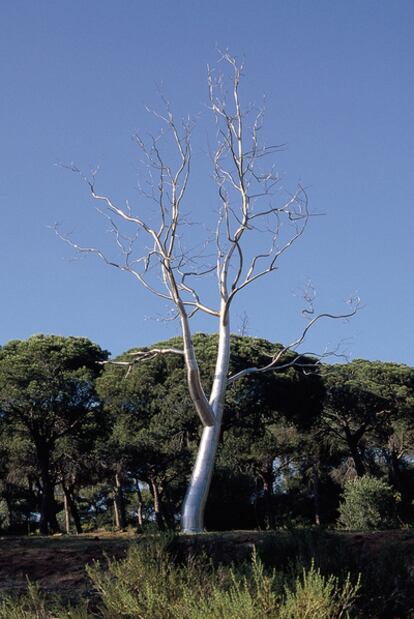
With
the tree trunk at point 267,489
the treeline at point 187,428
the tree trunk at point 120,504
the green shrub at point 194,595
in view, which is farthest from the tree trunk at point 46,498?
the green shrub at point 194,595

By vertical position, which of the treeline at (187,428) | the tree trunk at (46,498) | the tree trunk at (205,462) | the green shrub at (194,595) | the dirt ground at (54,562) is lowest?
the green shrub at (194,595)

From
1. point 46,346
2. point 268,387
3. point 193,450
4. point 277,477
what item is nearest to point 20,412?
point 46,346

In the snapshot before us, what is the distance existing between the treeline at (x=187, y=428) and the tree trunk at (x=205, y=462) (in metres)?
14.8

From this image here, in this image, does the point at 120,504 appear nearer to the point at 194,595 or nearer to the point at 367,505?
the point at 367,505

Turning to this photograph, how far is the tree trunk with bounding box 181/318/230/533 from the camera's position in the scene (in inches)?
521

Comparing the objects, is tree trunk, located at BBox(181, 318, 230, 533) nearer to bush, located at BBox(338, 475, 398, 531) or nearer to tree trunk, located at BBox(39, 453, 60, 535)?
bush, located at BBox(338, 475, 398, 531)

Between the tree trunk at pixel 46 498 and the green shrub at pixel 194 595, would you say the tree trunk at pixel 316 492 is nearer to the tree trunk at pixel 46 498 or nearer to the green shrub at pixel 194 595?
the tree trunk at pixel 46 498

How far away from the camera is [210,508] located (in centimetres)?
3247

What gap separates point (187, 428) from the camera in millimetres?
33094

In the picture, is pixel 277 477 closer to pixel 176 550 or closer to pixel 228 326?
pixel 228 326

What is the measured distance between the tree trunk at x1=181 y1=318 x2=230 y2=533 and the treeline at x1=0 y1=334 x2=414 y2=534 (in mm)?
14776

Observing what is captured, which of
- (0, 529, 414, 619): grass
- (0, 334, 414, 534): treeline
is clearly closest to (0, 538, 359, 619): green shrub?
(0, 529, 414, 619): grass

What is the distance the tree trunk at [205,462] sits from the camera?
13242 millimetres

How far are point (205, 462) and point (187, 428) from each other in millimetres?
19471
